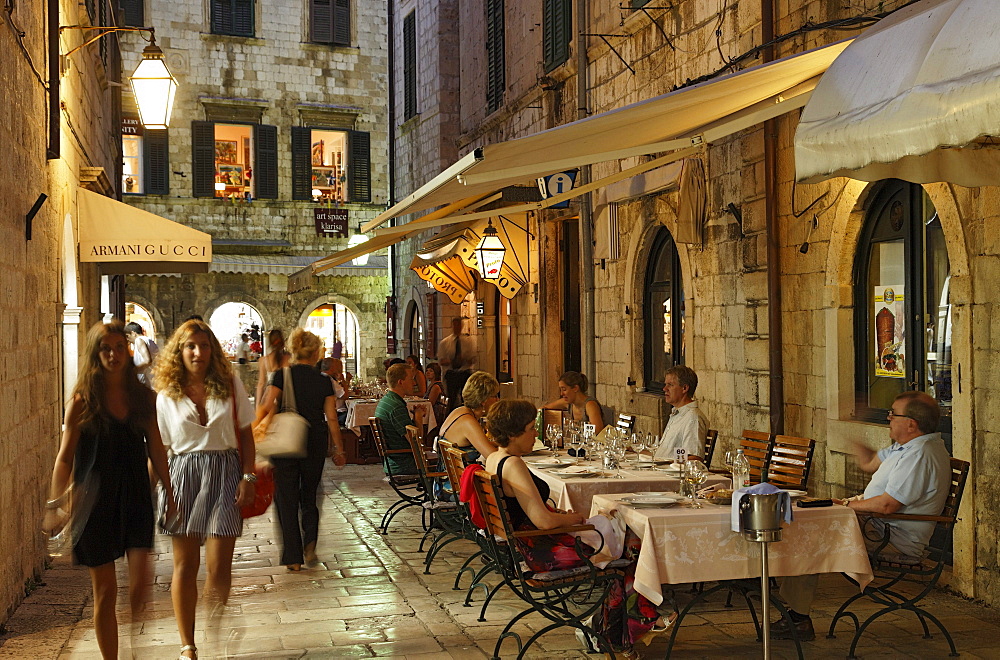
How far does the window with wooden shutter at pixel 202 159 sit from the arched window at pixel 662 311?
613 inches

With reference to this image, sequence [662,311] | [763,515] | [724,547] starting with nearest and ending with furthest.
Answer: [763,515]
[724,547]
[662,311]

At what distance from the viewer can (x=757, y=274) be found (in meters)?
8.66

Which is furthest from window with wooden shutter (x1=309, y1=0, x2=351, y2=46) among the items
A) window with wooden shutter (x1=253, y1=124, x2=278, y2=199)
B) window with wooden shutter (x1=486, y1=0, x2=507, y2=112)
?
window with wooden shutter (x1=486, y1=0, x2=507, y2=112)

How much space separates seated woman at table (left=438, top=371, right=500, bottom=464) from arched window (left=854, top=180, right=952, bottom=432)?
2.65 metres

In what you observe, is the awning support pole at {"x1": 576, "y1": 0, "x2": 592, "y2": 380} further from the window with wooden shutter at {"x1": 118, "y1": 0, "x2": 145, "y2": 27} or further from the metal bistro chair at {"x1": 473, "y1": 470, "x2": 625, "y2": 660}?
the window with wooden shutter at {"x1": 118, "y1": 0, "x2": 145, "y2": 27}

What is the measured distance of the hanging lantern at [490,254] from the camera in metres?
13.5

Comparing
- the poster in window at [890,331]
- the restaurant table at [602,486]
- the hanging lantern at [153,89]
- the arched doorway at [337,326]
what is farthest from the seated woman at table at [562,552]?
the arched doorway at [337,326]

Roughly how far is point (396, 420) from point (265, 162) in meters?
17.5

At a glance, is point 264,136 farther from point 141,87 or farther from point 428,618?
point 428,618

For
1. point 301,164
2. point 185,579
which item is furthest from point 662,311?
point 301,164

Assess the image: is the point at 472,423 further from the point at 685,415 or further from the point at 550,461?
the point at 685,415

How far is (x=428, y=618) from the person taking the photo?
20.0 feet

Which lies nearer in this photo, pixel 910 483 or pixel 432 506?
pixel 910 483

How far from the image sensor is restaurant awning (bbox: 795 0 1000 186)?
3790 mm
